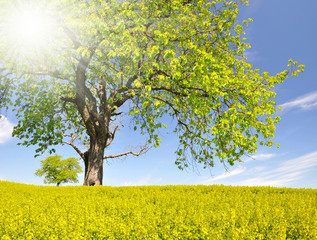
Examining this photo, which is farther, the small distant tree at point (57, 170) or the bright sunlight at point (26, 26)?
the small distant tree at point (57, 170)

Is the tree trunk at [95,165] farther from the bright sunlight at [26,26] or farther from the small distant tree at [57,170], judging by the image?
the small distant tree at [57,170]

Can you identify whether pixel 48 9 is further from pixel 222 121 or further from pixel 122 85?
pixel 222 121

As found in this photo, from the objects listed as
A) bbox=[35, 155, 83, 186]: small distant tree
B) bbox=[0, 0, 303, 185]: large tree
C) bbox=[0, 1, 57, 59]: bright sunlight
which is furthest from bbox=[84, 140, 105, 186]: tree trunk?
bbox=[35, 155, 83, 186]: small distant tree

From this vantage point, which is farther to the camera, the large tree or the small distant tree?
the small distant tree

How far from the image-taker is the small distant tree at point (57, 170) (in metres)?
39.4

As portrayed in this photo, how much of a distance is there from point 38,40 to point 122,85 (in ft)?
17.7

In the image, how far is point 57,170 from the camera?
40.1m

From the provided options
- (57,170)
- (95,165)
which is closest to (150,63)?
(95,165)

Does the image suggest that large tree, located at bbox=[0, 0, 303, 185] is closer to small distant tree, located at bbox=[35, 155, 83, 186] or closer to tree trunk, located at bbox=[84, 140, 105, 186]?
tree trunk, located at bbox=[84, 140, 105, 186]

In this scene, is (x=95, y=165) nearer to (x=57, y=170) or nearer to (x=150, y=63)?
(x=150, y=63)

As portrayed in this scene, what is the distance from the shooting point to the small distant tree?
39391 millimetres

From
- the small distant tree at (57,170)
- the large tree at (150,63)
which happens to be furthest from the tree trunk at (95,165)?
the small distant tree at (57,170)

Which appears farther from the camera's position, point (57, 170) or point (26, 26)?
point (57, 170)

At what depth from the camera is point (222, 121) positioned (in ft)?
41.0
